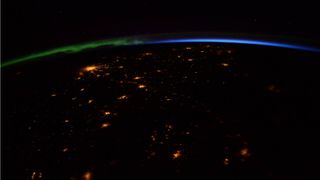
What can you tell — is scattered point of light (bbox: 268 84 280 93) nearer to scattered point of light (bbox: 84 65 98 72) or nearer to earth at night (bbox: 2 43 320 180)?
earth at night (bbox: 2 43 320 180)

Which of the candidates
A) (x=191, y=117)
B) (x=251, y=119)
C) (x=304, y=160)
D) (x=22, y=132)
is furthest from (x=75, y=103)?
(x=304, y=160)

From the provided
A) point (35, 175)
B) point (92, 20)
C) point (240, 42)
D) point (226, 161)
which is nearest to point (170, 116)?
point (226, 161)

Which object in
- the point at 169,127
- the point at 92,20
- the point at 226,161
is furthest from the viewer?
the point at 92,20

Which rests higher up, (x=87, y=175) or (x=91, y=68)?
(x=91, y=68)

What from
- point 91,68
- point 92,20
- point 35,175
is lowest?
point 35,175

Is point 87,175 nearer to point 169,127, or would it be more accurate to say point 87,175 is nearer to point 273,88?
point 169,127

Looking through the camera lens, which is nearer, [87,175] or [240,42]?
[87,175]

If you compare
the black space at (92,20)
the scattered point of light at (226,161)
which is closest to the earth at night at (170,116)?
the scattered point of light at (226,161)

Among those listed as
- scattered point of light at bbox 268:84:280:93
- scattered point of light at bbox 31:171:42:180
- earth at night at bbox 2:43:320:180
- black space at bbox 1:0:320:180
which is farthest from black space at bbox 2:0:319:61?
scattered point of light at bbox 31:171:42:180

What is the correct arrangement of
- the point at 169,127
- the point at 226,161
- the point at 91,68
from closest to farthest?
the point at 226,161, the point at 169,127, the point at 91,68
